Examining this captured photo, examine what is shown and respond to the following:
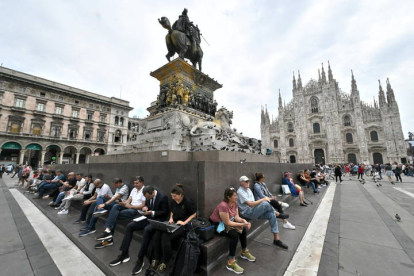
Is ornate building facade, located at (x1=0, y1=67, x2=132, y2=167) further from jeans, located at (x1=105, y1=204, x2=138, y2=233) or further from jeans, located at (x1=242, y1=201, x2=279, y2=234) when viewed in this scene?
jeans, located at (x1=242, y1=201, x2=279, y2=234)

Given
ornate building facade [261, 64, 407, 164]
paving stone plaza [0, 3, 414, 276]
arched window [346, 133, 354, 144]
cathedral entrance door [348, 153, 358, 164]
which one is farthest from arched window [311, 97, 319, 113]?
paving stone plaza [0, 3, 414, 276]

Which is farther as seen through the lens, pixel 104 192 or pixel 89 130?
pixel 89 130

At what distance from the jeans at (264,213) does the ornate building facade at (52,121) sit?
101ft

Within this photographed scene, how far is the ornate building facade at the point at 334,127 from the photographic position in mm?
34428

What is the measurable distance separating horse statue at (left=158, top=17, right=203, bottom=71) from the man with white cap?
671 cm

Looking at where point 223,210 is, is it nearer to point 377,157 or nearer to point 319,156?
point 319,156

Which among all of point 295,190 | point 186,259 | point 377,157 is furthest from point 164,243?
point 377,157

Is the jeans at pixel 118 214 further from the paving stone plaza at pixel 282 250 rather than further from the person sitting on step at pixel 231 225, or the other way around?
the person sitting on step at pixel 231 225

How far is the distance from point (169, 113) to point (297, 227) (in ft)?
17.4

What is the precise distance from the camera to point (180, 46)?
7695 millimetres

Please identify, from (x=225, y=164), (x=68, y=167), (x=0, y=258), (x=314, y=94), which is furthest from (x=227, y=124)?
(x=314, y=94)

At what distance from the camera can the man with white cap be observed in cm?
316

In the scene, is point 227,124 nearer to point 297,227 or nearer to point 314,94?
point 297,227

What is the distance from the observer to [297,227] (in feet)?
12.9
